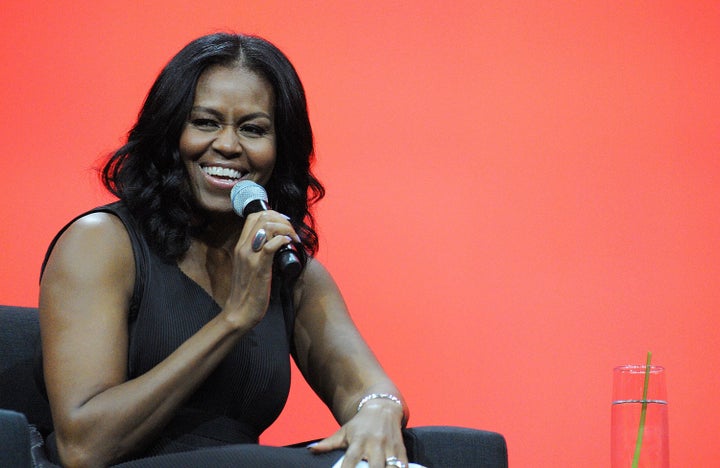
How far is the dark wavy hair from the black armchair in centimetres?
30

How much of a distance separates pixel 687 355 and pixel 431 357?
1.91 feet

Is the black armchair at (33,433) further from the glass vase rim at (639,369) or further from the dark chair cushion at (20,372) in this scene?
the glass vase rim at (639,369)

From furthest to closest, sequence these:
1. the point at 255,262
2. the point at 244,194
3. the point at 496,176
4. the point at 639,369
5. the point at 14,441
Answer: the point at 496,176 → the point at 639,369 → the point at 244,194 → the point at 255,262 → the point at 14,441

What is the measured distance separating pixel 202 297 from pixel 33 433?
34 centimetres

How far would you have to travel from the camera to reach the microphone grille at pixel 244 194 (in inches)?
67.1

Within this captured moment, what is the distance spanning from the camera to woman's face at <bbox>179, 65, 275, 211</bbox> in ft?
5.97

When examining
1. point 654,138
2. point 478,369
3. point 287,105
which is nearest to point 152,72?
point 287,105

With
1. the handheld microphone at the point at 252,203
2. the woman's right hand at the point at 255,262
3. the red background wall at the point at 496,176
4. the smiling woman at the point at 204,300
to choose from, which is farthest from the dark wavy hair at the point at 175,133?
the red background wall at the point at 496,176

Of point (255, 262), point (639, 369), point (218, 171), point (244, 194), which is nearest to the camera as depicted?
point (255, 262)

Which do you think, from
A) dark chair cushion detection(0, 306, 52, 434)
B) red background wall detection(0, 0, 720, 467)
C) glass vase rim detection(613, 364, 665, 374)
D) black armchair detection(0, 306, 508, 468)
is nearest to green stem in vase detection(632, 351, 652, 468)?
glass vase rim detection(613, 364, 665, 374)

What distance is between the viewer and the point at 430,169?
2551 mm

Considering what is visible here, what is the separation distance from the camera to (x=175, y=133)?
72.2 inches

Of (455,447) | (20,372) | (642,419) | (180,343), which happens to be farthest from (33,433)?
(642,419)

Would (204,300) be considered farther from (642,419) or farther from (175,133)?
(642,419)
